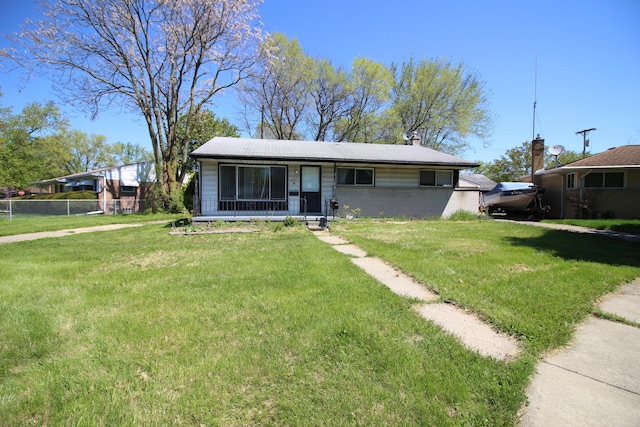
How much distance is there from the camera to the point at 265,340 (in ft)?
9.29

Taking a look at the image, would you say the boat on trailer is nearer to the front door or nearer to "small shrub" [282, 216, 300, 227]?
the front door

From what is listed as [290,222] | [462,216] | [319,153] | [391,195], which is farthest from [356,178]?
[462,216]

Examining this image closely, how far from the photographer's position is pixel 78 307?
12.0 feet

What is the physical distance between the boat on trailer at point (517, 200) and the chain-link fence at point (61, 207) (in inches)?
948

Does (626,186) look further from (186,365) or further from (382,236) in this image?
(186,365)

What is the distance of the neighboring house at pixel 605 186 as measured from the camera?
14.1 metres

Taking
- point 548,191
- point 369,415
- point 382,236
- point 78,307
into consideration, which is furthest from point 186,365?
point 548,191

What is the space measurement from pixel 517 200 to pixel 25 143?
4862 cm

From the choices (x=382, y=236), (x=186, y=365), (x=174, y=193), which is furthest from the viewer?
(x=174, y=193)

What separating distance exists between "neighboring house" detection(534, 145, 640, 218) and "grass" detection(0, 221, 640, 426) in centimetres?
1120

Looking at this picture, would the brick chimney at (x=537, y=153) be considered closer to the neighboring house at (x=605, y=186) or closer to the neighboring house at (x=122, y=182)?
the neighboring house at (x=605, y=186)

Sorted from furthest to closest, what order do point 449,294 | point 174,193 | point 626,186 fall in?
point 174,193 < point 626,186 < point 449,294

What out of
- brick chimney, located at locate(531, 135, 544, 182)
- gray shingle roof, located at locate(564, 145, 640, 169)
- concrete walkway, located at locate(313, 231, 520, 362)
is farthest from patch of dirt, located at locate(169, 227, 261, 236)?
brick chimney, located at locate(531, 135, 544, 182)

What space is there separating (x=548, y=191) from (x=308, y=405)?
20.3m
